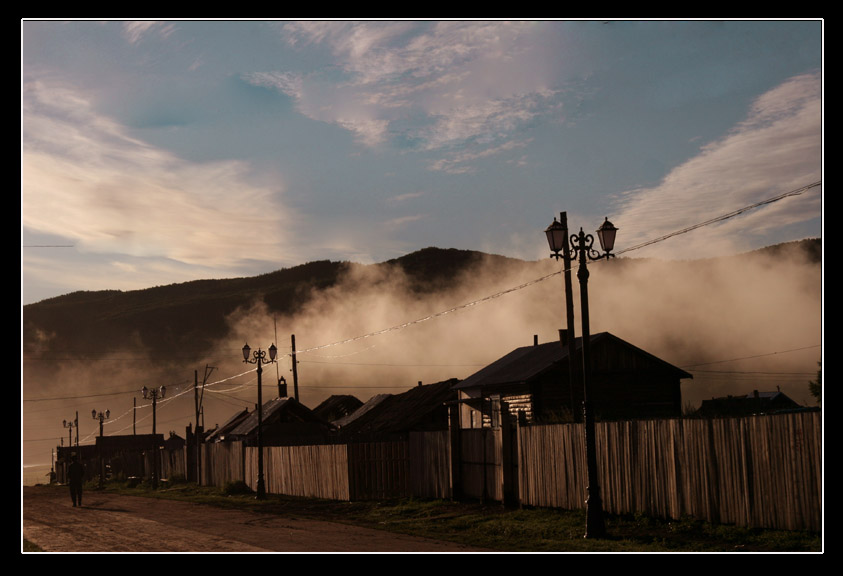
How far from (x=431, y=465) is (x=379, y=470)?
11.3ft

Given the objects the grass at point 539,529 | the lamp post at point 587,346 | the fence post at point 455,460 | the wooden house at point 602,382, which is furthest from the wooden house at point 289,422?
the lamp post at point 587,346

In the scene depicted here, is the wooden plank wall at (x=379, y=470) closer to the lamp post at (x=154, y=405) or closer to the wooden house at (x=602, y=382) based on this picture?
the wooden house at (x=602, y=382)

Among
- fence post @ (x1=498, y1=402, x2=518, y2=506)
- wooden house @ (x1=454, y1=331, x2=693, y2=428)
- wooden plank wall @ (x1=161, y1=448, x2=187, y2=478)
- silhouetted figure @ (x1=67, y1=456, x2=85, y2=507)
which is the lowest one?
wooden plank wall @ (x1=161, y1=448, x2=187, y2=478)

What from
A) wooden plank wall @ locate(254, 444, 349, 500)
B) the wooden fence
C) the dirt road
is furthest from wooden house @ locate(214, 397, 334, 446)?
the dirt road

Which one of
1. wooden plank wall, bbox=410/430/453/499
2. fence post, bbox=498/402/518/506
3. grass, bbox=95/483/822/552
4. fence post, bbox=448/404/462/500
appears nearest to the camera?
grass, bbox=95/483/822/552

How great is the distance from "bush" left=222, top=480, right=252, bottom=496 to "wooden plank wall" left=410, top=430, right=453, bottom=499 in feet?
52.9

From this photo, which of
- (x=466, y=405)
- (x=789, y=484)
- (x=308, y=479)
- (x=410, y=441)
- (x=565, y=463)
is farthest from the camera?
(x=466, y=405)

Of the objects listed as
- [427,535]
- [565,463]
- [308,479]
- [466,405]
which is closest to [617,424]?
[565,463]

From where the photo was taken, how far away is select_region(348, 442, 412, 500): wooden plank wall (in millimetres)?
31748

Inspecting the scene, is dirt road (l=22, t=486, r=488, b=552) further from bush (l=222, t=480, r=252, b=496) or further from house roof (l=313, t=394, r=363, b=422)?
house roof (l=313, t=394, r=363, b=422)

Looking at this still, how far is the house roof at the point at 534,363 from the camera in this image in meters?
41.3

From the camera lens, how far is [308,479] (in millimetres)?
37750
